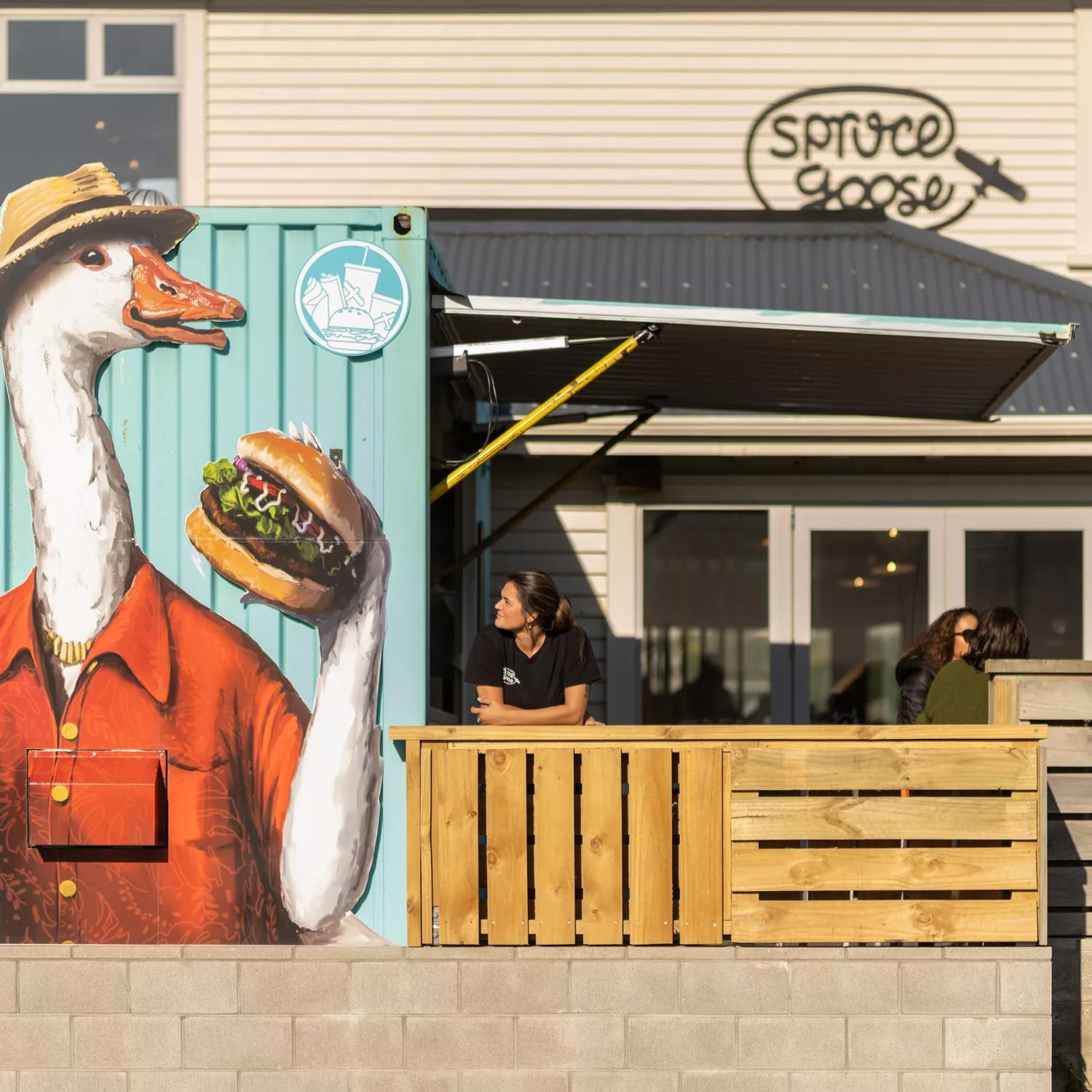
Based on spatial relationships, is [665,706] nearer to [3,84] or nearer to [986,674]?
[986,674]

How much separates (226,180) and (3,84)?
2036mm

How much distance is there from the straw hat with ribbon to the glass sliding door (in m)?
5.87

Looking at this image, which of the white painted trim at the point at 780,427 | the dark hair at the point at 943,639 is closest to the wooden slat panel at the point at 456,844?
the dark hair at the point at 943,639

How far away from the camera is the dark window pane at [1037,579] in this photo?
10781 mm

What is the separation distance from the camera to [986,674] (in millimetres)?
6637

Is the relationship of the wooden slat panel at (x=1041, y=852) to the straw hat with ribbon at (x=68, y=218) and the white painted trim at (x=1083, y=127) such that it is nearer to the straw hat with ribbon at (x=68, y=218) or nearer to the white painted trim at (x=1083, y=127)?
the straw hat with ribbon at (x=68, y=218)

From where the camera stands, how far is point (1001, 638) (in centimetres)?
667

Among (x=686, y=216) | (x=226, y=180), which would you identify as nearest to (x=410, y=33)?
(x=226, y=180)

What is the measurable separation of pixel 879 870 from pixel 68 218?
402 cm

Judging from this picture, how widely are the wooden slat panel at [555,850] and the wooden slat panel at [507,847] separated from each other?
0.05 m

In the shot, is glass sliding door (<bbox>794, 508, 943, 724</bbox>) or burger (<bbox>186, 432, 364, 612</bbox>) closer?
burger (<bbox>186, 432, 364, 612</bbox>)

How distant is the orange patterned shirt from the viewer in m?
5.94

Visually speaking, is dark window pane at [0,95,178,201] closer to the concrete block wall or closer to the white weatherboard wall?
the white weatherboard wall

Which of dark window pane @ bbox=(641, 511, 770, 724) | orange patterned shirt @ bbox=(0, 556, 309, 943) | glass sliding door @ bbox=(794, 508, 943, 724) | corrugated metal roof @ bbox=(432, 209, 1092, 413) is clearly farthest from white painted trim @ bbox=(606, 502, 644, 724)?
orange patterned shirt @ bbox=(0, 556, 309, 943)
